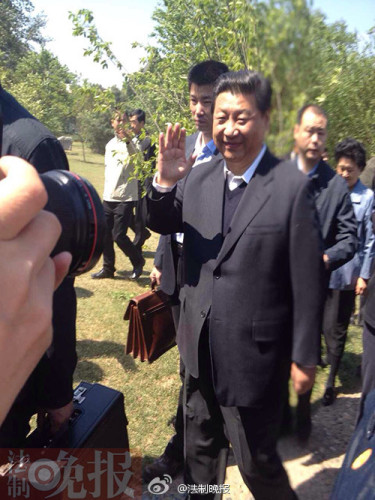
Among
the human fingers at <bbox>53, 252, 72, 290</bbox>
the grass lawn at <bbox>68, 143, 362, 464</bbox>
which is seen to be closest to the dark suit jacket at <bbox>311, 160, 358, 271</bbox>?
the human fingers at <bbox>53, 252, 72, 290</bbox>

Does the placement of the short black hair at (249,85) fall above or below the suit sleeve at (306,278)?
above

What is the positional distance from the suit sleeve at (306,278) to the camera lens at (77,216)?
1.54 ft

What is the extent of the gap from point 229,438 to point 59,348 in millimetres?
817

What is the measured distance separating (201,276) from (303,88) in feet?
3.65

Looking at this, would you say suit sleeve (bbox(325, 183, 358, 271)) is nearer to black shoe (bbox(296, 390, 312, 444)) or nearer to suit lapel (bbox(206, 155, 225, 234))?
black shoe (bbox(296, 390, 312, 444))

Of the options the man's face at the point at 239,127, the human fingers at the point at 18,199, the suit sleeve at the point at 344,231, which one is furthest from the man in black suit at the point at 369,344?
the human fingers at the point at 18,199

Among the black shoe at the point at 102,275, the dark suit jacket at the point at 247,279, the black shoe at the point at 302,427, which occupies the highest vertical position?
the dark suit jacket at the point at 247,279

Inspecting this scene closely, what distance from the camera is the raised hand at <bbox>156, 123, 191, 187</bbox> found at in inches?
64.5

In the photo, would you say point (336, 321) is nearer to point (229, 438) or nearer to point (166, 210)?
point (229, 438)

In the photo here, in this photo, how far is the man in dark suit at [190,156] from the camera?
1.04m

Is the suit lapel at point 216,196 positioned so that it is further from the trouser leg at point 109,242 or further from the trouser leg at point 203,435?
the trouser leg at point 109,242

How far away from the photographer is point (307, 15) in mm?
670

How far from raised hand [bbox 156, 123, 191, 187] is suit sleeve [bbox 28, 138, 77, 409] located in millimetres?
385

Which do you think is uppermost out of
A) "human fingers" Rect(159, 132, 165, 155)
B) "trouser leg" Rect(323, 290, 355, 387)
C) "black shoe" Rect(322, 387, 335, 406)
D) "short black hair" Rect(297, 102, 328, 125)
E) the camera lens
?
"short black hair" Rect(297, 102, 328, 125)
